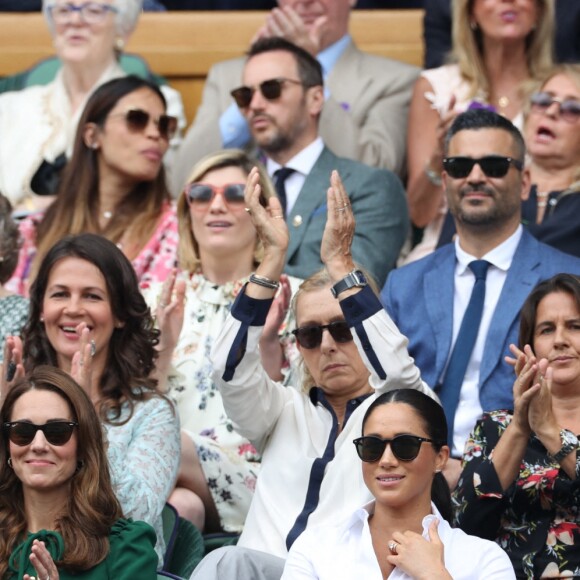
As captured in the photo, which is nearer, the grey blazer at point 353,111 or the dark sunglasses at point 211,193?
the dark sunglasses at point 211,193

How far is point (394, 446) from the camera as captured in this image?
4676 mm

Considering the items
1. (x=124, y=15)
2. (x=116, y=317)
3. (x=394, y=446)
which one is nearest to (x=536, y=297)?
(x=394, y=446)

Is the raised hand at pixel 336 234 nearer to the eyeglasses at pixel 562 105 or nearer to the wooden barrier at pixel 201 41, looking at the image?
the eyeglasses at pixel 562 105

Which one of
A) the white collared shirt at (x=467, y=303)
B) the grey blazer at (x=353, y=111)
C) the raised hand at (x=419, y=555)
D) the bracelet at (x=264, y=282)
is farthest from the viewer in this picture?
the grey blazer at (x=353, y=111)

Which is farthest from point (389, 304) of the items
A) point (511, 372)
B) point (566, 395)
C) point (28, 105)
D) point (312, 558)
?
point (28, 105)

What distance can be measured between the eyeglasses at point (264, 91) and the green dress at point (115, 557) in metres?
2.73

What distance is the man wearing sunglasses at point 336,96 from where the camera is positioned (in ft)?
24.7

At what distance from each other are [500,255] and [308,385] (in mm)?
1004

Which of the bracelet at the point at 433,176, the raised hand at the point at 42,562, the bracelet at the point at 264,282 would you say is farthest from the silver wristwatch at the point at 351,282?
the bracelet at the point at 433,176

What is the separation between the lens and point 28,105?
26.2 feet

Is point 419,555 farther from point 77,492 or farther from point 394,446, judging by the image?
point 77,492

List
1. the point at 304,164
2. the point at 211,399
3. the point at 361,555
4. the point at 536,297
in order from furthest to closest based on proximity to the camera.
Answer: the point at 304,164 < the point at 211,399 < the point at 536,297 < the point at 361,555

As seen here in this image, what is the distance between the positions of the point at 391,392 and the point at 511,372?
1056 mm

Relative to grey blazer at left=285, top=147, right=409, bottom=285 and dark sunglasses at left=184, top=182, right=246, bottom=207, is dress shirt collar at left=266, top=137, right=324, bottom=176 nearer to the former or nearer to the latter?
grey blazer at left=285, top=147, right=409, bottom=285
